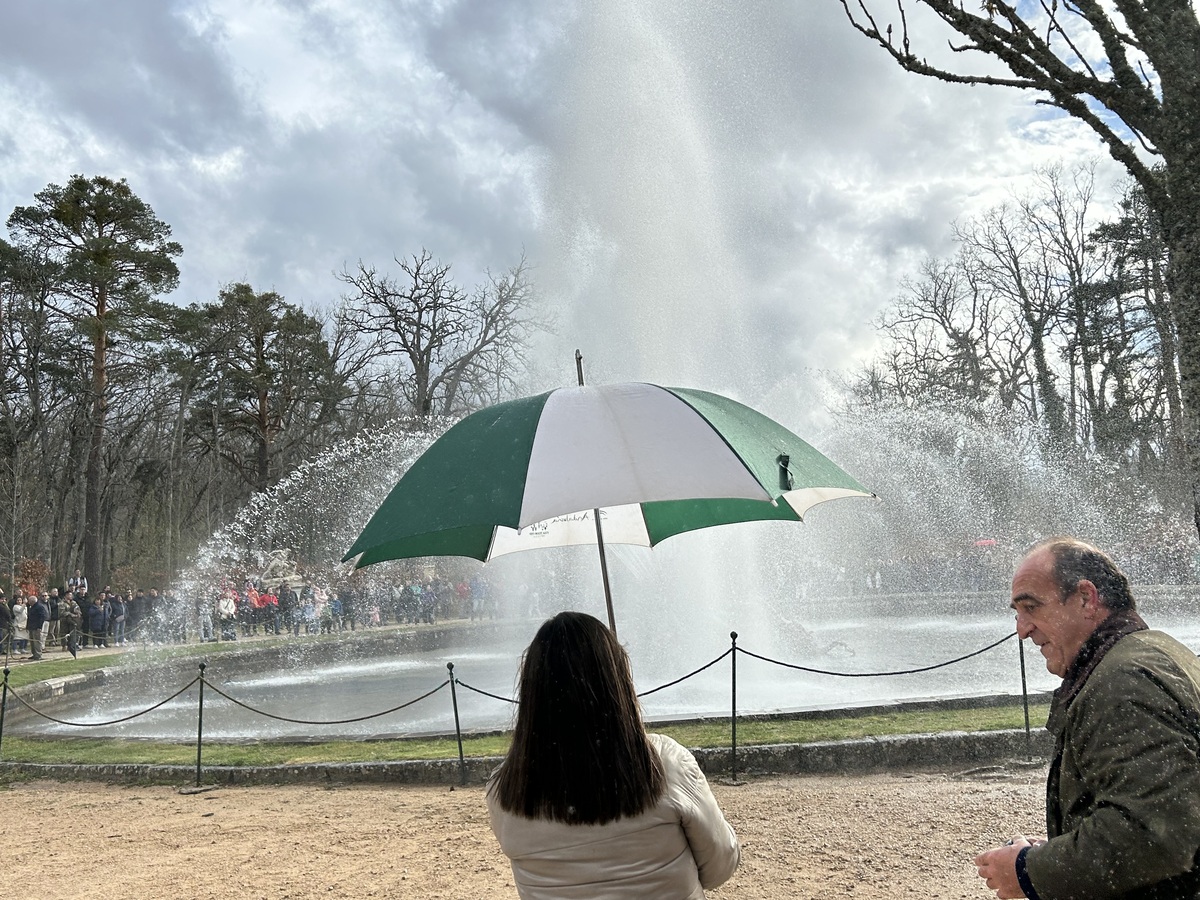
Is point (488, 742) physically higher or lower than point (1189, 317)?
lower

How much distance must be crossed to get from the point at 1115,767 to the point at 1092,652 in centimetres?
37

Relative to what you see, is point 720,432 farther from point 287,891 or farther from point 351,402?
point 351,402

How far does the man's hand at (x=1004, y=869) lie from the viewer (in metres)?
2.03

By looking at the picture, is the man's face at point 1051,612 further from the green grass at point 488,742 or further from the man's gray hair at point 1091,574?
the green grass at point 488,742

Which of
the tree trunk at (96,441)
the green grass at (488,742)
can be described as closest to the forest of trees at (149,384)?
the tree trunk at (96,441)

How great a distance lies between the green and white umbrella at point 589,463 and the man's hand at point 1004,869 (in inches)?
55.2

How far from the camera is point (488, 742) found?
9.15 m

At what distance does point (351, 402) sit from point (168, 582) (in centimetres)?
1345

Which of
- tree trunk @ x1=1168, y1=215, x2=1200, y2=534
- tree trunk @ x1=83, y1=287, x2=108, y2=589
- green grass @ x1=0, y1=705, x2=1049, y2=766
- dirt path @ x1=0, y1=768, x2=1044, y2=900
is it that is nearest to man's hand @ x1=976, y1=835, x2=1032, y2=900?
dirt path @ x1=0, y1=768, x2=1044, y2=900

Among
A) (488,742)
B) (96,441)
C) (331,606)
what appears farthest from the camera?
(96,441)

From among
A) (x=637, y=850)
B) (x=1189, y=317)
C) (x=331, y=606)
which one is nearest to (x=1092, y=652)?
(x=637, y=850)

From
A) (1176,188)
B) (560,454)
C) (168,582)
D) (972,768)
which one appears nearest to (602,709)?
(560,454)

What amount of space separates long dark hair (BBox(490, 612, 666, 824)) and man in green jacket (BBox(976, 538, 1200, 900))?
88cm

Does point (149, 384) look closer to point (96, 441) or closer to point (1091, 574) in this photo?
point (96, 441)
